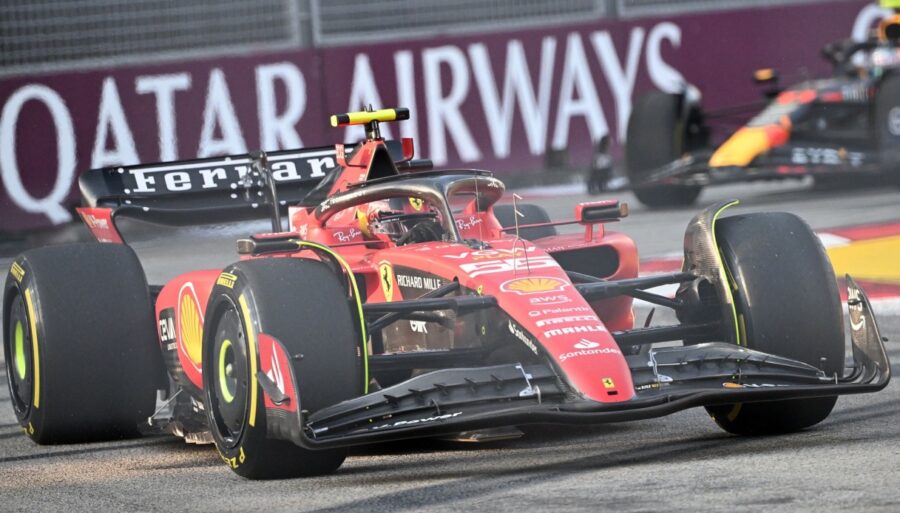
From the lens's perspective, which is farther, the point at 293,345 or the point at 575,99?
the point at 575,99

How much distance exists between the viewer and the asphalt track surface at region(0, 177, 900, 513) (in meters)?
5.46

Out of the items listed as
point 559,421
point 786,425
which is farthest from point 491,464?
point 786,425

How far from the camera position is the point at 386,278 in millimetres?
7051

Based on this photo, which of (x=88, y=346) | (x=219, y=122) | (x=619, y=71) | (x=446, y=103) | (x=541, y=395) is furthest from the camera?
(x=619, y=71)

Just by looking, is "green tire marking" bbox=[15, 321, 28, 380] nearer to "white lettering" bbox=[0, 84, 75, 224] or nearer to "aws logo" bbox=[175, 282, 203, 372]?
"aws logo" bbox=[175, 282, 203, 372]

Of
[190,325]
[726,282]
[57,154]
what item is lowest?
[57,154]

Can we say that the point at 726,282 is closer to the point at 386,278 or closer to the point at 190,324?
the point at 386,278

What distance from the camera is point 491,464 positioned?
624 cm

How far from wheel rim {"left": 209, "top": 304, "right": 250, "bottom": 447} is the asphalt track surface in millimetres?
181

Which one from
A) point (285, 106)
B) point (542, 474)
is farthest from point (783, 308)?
point (285, 106)

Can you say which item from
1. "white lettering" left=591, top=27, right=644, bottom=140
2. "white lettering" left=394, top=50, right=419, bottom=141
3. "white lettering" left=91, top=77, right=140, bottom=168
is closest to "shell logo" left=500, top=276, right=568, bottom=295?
"white lettering" left=91, top=77, right=140, bottom=168

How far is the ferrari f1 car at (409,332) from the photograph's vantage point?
594 centimetres

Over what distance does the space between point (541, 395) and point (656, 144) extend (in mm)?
10741

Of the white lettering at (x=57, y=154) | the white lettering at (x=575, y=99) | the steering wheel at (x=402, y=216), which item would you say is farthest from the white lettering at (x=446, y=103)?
the steering wheel at (x=402, y=216)
